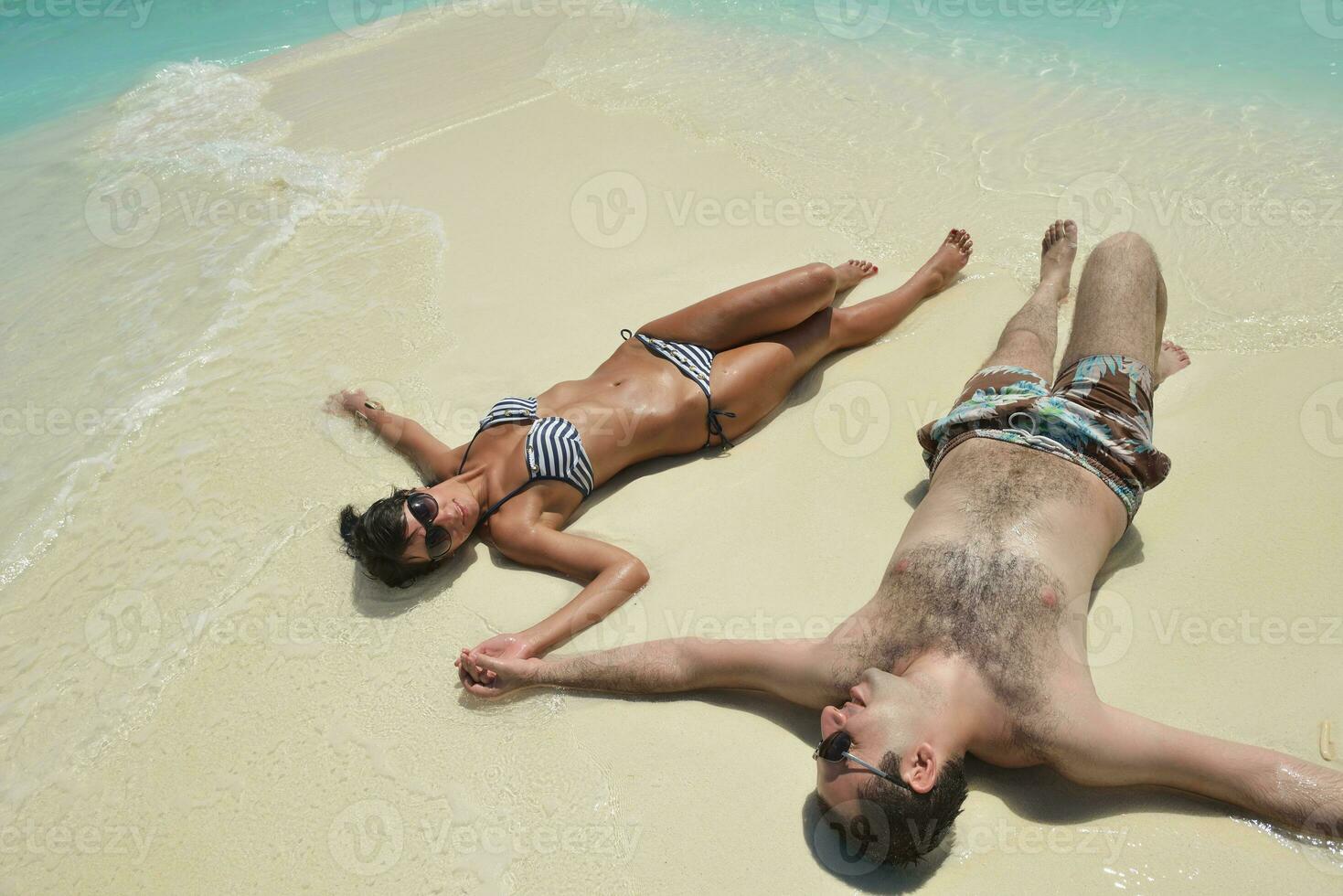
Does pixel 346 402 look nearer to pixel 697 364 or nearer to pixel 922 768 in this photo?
pixel 697 364

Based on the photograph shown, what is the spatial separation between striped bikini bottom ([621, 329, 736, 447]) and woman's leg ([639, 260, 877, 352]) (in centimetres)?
5

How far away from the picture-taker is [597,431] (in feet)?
14.0

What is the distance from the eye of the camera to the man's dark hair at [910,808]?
2625 mm

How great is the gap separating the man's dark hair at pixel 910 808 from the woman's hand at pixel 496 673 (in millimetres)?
1367

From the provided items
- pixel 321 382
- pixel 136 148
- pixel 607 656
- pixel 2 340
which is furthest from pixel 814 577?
pixel 136 148

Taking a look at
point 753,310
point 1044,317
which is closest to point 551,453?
point 753,310

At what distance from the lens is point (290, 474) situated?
15.0 feet

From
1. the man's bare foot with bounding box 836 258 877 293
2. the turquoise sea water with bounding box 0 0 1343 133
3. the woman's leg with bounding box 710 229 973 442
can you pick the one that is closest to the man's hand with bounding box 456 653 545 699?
the woman's leg with bounding box 710 229 973 442

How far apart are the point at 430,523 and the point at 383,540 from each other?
20cm

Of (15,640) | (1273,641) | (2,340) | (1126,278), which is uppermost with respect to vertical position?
(1126,278)

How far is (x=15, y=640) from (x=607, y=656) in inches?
103

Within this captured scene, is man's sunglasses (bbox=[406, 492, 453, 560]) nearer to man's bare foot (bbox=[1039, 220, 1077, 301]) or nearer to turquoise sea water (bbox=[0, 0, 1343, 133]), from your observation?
man's bare foot (bbox=[1039, 220, 1077, 301])

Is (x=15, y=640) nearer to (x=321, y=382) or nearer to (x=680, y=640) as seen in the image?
(x=321, y=382)

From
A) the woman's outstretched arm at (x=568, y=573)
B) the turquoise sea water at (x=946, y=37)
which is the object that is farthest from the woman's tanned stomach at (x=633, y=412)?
the turquoise sea water at (x=946, y=37)
